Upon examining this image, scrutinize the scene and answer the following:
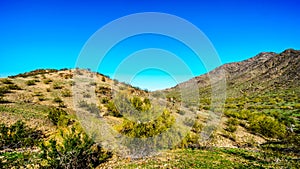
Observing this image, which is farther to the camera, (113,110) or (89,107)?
(113,110)

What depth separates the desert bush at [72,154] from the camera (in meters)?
11.8

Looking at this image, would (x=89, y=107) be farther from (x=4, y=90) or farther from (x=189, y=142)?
(x=189, y=142)

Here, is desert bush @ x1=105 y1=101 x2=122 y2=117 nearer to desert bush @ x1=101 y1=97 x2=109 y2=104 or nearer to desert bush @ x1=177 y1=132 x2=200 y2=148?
desert bush @ x1=101 y1=97 x2=109 y2=104

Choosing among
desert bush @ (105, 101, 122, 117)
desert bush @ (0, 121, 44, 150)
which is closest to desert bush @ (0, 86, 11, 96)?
desert bush @ (0, 121, 44, 150)

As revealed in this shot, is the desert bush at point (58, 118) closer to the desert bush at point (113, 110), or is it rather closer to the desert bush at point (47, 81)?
the desert bush at point (113, 110)

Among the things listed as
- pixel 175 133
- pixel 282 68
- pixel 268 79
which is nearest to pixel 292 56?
pixel 282 68

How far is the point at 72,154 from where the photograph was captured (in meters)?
12.6

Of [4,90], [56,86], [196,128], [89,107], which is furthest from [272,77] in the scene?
[4,90]

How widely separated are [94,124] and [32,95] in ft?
31.8

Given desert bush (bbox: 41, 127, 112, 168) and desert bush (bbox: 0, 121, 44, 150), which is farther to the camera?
desert bush (bbox: 0, 121, 44, 150)

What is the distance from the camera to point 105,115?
77.5 ft

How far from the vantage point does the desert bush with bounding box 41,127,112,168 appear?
466 inches

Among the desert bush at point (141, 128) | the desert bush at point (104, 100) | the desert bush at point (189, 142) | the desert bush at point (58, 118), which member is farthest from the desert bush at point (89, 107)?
the desert bush at point (189, 142)

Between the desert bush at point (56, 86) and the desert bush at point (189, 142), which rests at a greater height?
the desert bush at point (56, 86)
